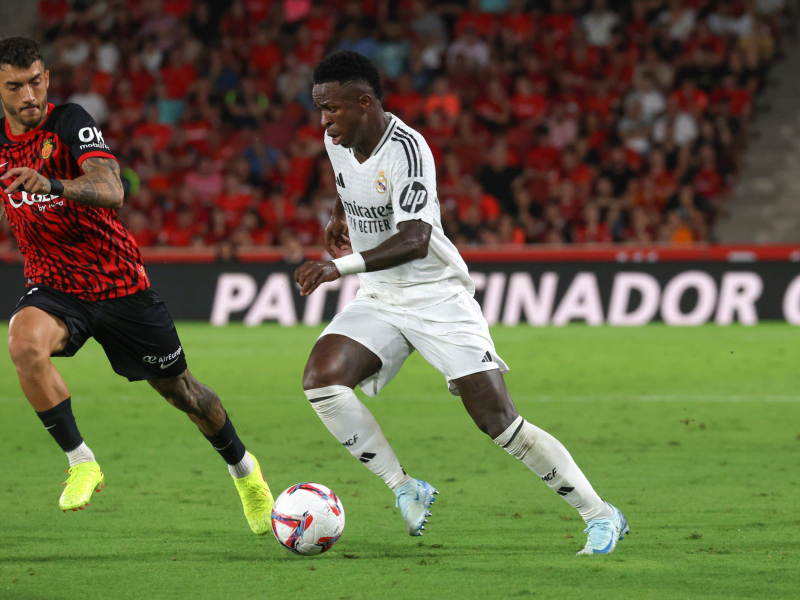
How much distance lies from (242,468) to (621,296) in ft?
31.9

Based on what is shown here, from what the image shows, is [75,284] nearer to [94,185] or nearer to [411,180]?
[94,185]

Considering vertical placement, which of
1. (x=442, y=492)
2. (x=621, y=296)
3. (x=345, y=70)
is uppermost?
(x=345, y=70)

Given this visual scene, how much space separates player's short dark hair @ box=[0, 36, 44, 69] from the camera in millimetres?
4891

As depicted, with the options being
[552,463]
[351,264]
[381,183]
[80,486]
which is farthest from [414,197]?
[80,486]

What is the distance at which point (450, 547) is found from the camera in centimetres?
463

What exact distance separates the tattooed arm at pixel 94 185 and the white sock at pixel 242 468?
1362 mm

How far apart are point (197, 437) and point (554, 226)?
377 inches

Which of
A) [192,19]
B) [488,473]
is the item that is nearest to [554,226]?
[192,19]

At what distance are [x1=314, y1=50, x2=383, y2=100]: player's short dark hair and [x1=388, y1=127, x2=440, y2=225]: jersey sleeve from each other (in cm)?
26

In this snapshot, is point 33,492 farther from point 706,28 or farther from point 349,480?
point 706,28

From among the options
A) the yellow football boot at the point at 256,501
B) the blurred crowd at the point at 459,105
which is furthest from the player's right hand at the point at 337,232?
the blurred crowd at the point at 459,105

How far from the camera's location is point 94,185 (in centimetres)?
476

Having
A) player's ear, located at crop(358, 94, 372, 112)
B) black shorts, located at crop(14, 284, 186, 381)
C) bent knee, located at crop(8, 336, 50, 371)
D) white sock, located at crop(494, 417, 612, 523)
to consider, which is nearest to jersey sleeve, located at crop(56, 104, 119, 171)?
black shorts, located at crop(14, 284, 186, 381)

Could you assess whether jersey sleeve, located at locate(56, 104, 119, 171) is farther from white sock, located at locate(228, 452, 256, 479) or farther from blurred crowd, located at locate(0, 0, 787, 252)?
blurred crowd, located at locate(0, 0, 787, 252)
